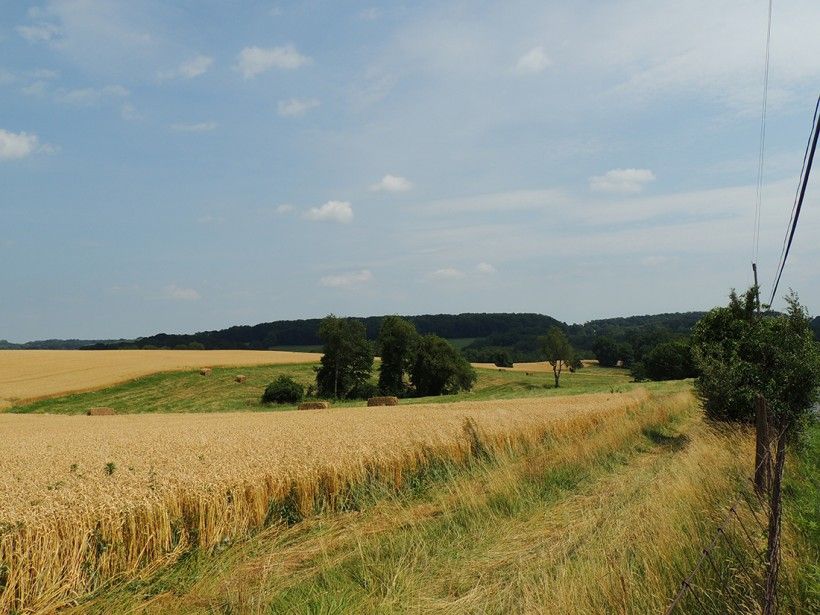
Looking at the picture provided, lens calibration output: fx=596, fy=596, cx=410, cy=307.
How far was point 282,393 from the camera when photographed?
51781mm

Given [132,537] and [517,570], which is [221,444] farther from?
[517,570]

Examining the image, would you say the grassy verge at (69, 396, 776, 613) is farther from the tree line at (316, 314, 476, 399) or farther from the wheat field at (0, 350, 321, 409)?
the tree line at (316, 314, 476, 399)

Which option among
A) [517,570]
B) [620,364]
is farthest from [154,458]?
[620,364]

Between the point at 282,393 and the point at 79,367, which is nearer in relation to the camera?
the point at 282,393

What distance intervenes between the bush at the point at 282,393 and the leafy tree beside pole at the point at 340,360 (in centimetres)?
779

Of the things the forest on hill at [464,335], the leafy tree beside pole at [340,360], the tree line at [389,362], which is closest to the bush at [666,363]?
the forest on hill at [464,335]

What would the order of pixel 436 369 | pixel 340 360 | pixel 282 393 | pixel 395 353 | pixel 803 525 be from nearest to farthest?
pixel 803 525 < pixel 282 393 < pixel 340 360 < pixel 436 369 < pixel 395 353

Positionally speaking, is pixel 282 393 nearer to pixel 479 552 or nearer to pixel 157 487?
pixel 157 487

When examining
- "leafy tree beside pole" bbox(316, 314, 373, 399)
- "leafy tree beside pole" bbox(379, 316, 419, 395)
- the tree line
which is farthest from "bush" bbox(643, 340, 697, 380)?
"leafy tree beside pole" bbox(316, 314, 373, 399)

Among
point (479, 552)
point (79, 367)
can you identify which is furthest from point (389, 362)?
point (479, 552)

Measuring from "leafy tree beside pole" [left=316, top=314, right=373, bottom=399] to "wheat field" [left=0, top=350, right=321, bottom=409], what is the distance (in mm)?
13580

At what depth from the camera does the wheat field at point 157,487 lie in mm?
6934

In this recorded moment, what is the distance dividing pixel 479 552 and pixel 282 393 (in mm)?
45523

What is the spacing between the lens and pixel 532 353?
13450 cm
